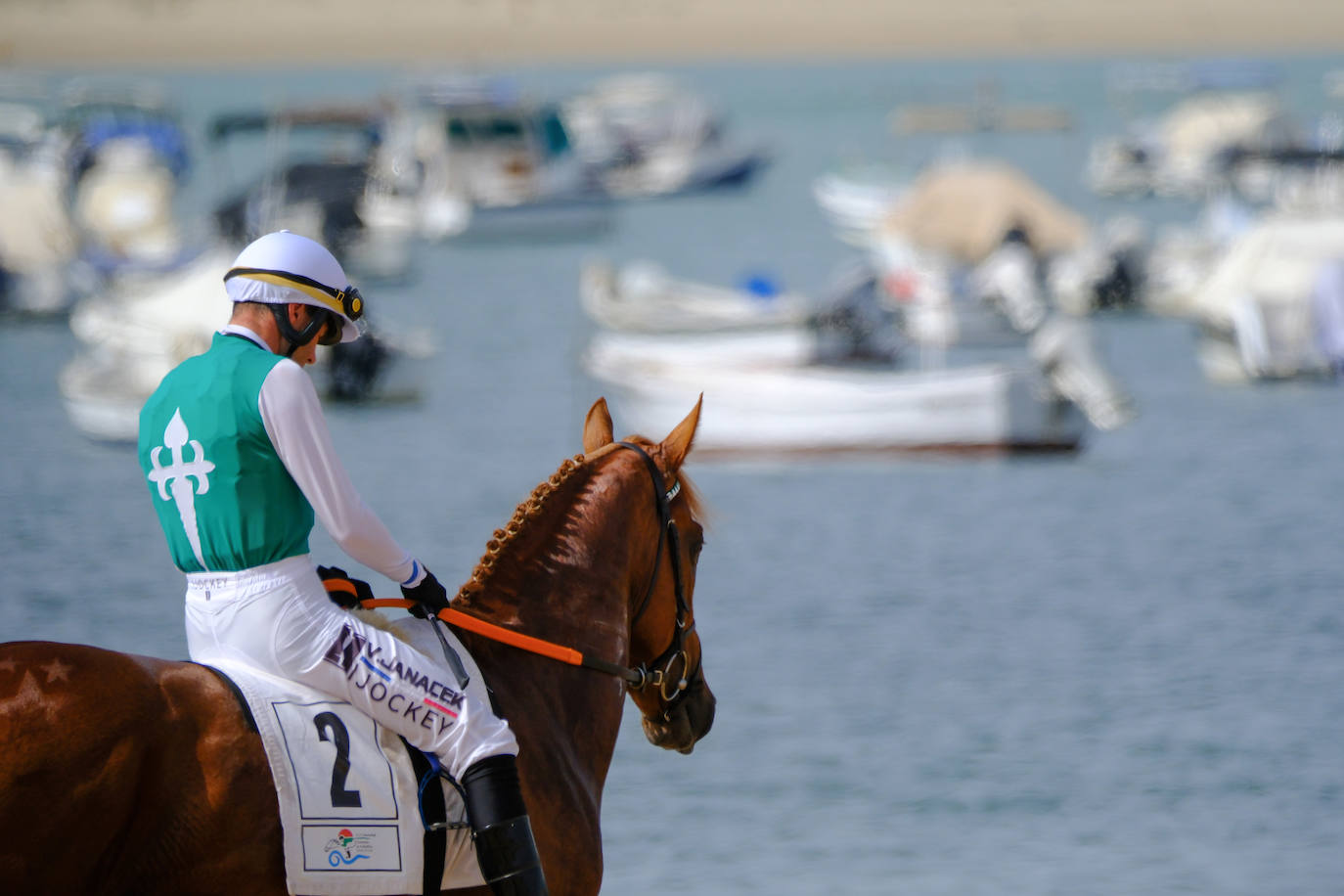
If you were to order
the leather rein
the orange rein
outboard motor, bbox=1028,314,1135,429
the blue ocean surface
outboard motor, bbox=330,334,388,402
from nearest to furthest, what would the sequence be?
the orange rein < the leather rein < the blue ocean surface < outboard motor, bbox=1028,314,1135,429 < outboard motor, bbox=330,334,388,402

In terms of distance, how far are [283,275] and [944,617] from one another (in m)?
12.3

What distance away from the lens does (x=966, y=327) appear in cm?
2627

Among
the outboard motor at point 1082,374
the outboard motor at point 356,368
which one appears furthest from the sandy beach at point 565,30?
the outboard motor at point 1082,374

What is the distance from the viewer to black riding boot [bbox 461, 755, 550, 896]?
482cm

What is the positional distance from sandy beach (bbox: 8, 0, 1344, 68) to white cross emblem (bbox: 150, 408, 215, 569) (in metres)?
120

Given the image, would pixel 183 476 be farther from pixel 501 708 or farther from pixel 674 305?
pixel 674 305

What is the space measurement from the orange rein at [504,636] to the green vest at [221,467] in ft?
1.34

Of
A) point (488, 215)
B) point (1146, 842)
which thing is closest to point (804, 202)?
point (488, 215)

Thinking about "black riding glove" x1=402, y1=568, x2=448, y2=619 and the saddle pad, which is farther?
"black riding glove" x1=402, y1=568, x2=448, y2=619

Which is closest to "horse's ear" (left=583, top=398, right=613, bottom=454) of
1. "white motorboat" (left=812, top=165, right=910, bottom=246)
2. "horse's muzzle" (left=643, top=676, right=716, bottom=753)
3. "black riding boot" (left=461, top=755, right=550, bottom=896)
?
"horse's muzzle" (left=643, top=676, right=716, bottom=753)

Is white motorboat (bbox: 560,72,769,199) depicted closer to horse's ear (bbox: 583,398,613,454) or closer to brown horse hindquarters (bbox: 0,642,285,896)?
horse's ear (bbox: 583,398,613,454)

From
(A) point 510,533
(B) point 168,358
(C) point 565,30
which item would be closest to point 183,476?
(A) point 510,533

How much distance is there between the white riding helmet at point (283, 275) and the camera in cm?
480

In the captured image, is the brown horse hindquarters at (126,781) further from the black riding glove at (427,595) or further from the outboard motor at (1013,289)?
the outboard motor at (1013,289)
